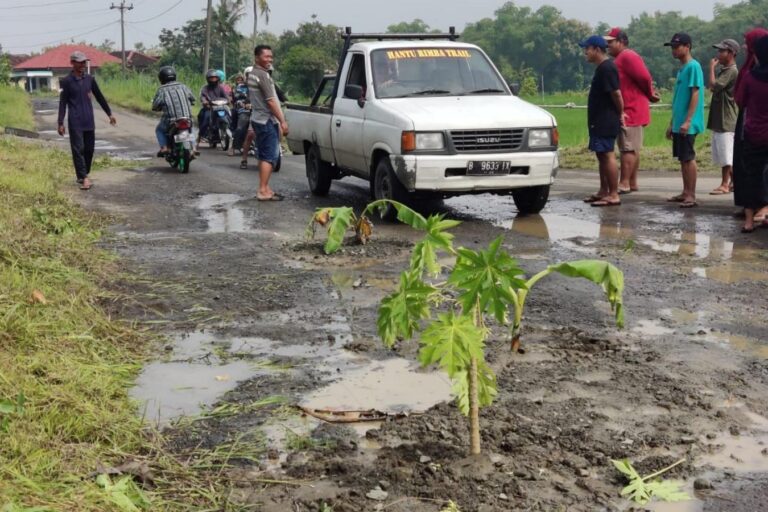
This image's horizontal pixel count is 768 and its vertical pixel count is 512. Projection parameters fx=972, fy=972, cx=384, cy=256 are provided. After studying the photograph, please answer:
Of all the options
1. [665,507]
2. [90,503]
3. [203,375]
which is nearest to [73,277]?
[203,375]

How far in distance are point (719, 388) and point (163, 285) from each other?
4053mm

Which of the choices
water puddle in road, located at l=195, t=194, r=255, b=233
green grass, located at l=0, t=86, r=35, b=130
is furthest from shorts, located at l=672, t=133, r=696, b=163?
green grass, located at l=0, t=86, r=35, b=130

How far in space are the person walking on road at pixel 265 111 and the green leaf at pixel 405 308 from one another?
7.65 metres

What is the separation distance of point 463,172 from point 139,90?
4268cm

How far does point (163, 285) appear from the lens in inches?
281

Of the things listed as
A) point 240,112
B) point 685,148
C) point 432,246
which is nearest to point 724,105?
point 685,148

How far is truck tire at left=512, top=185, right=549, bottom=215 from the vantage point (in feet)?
34.0

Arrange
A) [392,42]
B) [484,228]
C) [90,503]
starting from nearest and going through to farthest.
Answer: [90,503]
[484,228]
[392,42]

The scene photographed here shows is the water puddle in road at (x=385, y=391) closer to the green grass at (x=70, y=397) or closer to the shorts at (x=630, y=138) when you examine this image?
the green grass at (x=70, y=397)

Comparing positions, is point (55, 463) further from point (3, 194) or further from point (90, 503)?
point (3, 194)

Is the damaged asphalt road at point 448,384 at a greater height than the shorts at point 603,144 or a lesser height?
lesser

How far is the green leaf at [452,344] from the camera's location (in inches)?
140

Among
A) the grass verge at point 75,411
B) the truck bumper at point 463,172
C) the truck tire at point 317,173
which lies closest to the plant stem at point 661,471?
the grass verge at point 75,411

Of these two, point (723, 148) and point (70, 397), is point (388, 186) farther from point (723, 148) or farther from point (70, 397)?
point (70, 397)
